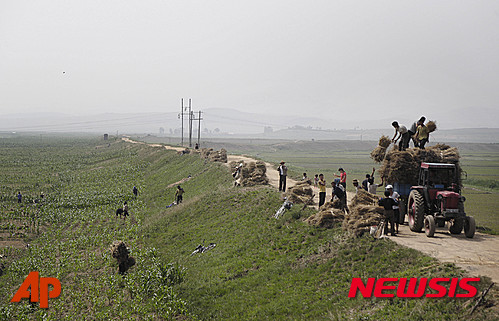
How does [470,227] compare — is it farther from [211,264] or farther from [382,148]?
[211,264]

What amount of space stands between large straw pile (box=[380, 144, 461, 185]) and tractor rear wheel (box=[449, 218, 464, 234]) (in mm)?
3436

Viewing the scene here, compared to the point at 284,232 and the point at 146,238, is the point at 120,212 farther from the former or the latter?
the point at 284,232

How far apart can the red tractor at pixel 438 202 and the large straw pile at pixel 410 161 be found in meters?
0.96

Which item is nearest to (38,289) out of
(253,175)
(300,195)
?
(300,195)

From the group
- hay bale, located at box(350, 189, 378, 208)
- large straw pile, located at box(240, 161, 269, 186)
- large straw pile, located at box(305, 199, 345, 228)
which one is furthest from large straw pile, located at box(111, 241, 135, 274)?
hay bale, located at box(350, 189, 378, 208)

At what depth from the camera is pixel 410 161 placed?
19.0 metres

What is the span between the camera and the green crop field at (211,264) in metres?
13.2

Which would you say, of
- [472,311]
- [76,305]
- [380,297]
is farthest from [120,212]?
[472,311]

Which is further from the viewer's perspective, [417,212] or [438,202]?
[438,202]

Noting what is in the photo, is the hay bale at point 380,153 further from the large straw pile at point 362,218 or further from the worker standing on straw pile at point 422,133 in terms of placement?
the large straw pile at point 362,218

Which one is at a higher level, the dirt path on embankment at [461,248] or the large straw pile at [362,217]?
A: the large straw pile at [362,217]

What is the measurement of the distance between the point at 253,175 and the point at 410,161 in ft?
49.9

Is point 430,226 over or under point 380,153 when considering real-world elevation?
under

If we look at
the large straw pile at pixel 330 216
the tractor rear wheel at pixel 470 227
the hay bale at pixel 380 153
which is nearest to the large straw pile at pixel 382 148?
the hay bale at pixel 380 153
